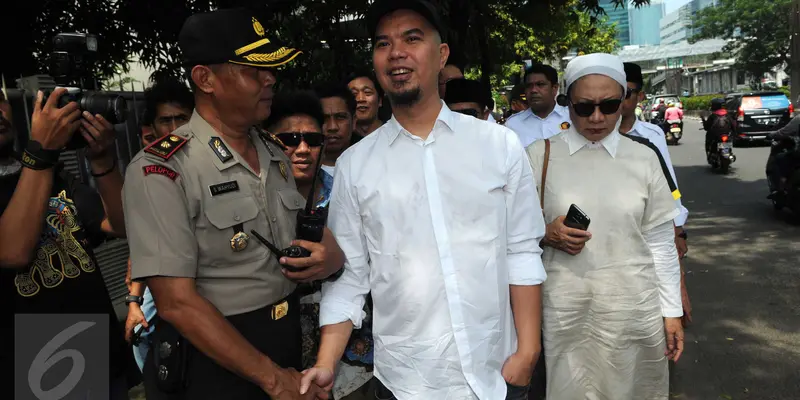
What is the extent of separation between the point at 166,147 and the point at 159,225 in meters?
0.26

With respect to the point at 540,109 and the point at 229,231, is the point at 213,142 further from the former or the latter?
the point at 540,109

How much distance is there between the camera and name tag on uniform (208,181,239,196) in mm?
2017

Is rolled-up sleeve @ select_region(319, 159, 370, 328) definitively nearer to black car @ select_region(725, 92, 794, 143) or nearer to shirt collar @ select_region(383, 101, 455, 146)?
shirt collar @ select_region(383, 101, 455, 146)

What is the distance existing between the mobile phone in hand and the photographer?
1757 mm

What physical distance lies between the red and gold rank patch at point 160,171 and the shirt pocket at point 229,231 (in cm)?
14

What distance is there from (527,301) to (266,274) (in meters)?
0.87

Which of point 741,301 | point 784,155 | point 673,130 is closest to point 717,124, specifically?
point 784,155

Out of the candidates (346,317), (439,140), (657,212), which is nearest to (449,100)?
(657,212)

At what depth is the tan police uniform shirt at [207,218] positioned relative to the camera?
1.90m

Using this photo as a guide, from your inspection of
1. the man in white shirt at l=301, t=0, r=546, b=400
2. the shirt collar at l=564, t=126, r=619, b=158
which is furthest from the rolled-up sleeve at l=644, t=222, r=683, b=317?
the man in white shirt at l=301, t=0, r=546, b=400

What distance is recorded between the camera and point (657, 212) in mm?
2775

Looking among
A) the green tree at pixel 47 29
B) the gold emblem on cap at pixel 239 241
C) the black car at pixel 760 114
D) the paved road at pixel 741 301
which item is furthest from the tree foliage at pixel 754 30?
the gold emblem on cap at pixel 239 241

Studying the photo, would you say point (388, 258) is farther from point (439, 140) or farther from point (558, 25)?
point (558, 25)

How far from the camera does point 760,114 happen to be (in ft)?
57.6
